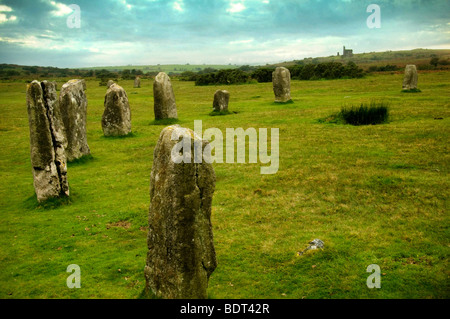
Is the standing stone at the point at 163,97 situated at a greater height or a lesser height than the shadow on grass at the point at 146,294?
greater

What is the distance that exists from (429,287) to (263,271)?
9.84 ft

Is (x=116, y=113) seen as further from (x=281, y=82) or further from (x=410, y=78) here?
(x=410, y=78)

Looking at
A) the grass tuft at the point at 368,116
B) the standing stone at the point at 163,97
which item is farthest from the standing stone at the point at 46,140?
the grass tuft at the point at 368,116

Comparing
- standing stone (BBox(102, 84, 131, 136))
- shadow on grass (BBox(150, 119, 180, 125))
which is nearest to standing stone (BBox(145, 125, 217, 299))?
standing stone (BBox(102, 84, 131, 136))

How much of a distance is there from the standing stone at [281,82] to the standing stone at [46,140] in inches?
840

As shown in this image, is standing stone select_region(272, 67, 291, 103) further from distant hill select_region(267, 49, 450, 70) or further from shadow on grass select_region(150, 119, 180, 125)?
distant hill select_region(267, 49, 450, 70)

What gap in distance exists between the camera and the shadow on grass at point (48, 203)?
10523 mm

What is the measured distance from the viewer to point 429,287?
609cm

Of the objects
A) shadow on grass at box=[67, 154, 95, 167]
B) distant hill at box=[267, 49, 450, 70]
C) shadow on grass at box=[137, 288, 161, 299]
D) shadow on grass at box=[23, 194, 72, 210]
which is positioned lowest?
shadow on grass at box=[137, 288, 161, 299]

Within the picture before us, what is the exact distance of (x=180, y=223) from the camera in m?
5.17

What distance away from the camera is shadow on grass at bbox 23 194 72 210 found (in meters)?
10.5

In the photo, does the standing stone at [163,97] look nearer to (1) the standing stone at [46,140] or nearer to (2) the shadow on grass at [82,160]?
(2) the shadow on grass at [82,160]

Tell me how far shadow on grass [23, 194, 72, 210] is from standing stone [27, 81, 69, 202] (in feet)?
0.43
